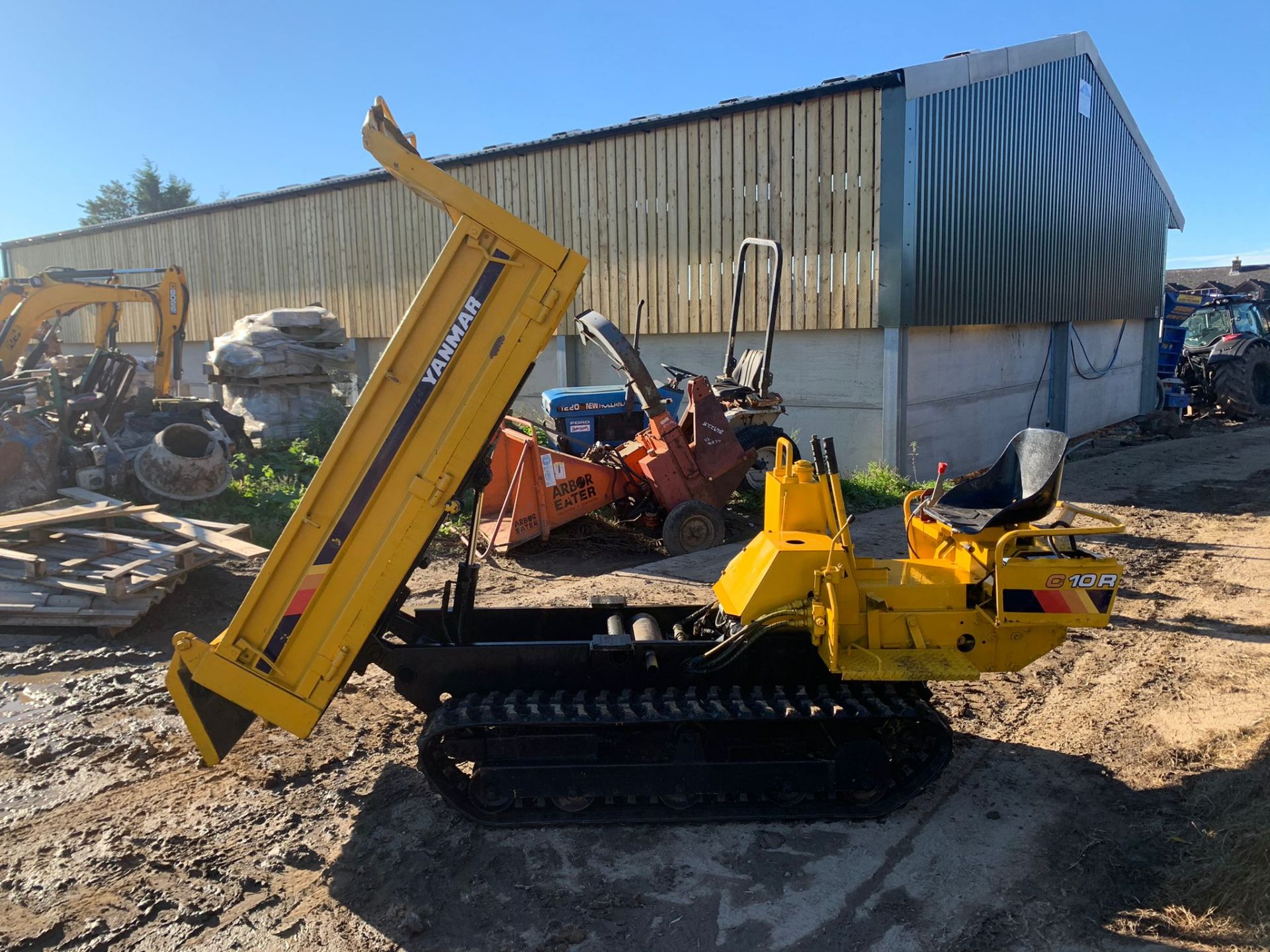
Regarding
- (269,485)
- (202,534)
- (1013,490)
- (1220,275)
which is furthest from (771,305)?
(1220,275)

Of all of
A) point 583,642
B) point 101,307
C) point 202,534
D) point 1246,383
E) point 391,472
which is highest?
point 101,307

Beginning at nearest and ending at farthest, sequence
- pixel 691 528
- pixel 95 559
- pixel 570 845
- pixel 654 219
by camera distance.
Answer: pixel 570 845
pixel 95 559
pixel 691 528
pixel 654 219

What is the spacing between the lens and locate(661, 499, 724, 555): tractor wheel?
8.45 metres

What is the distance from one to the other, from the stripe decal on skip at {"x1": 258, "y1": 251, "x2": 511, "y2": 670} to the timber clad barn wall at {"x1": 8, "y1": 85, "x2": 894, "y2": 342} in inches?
351

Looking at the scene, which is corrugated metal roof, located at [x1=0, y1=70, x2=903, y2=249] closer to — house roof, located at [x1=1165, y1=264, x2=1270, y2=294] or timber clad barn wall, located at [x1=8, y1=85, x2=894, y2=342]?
timber clad barn wall, located at [x1=8, y1=85, x2=894, y2=342]

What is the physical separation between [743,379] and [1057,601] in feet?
22.8

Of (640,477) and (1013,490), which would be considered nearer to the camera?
(1013,490)

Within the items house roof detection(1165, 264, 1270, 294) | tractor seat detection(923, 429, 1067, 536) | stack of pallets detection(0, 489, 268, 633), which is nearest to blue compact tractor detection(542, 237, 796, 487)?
stack of pallets detection(0, 489, 268, 633)

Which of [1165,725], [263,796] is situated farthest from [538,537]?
[1165,725]

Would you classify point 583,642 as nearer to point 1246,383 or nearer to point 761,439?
point 761,439

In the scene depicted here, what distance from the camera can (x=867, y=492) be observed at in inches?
438

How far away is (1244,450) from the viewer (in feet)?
49.3

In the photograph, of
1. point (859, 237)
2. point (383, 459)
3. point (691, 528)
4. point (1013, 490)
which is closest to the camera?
point (383, 459)

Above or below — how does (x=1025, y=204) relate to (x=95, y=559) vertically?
above
